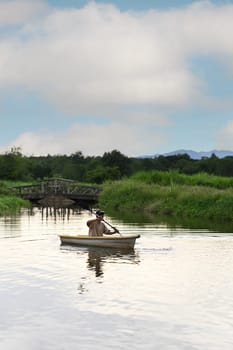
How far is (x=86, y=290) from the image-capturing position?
58.6 feet

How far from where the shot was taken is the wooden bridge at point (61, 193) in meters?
71.2

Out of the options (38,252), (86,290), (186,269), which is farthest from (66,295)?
(38,252)

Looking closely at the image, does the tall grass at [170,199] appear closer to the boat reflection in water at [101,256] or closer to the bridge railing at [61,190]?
the bridge railing at [61,190]

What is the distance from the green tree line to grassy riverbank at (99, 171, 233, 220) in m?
38.5

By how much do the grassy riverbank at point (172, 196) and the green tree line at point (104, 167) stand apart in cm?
3849

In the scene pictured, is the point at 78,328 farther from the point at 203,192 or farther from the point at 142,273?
the point at 203,192

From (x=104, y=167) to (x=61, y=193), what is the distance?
39.7m

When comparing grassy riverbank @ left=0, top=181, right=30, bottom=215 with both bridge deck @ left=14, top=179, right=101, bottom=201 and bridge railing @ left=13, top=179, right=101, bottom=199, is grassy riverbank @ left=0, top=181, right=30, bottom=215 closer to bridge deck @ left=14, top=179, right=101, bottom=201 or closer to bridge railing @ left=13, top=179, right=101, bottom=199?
bridge deck @ left=14, top=179, right=101, bottom=201

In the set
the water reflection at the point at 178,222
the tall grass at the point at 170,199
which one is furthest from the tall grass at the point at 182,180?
the water reflection at the point at 178,222

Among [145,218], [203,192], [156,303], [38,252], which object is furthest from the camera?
[203,192]

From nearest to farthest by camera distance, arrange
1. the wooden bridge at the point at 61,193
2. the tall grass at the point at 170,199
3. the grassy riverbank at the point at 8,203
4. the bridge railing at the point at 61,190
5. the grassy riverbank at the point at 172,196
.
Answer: the tall grass at the point at 170,199 → the grassy riverbank at the point at 172,196 → the grassy riverbank at the point at 8,203 → the wooden bridge at the point at 61,193 → the bridge railing at the point at 61,190

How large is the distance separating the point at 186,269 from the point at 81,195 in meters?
50.1

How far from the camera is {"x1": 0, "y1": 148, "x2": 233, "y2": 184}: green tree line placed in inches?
4112

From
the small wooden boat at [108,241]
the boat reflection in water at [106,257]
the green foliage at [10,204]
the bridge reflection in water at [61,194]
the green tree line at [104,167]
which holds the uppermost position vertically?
the green tree line at [104,167]
